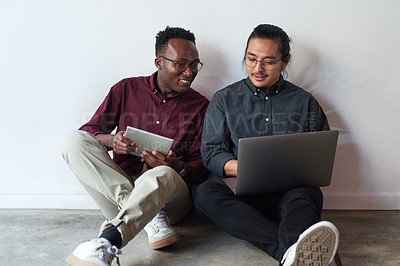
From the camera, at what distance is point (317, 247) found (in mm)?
1388

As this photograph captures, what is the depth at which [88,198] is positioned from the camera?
2.38m

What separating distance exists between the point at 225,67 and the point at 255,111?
0.37 metres

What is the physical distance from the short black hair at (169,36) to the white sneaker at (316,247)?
3.79 feet

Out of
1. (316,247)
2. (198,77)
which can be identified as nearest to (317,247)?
(316,247)

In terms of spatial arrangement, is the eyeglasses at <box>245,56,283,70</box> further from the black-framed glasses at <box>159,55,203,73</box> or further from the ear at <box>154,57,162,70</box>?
the ear at <box>154,57,162,70</box>

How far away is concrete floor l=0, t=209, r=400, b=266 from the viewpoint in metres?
1.74

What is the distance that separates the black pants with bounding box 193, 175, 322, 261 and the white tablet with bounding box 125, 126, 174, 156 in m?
0.24

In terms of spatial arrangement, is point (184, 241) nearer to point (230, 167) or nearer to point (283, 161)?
point (230, 167)

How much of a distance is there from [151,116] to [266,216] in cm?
79

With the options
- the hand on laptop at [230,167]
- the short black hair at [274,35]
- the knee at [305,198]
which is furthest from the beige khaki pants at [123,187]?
the short black hair at [274,35]

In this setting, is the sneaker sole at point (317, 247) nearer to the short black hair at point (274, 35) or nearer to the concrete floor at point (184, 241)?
the concrete floor at point (184, 241)

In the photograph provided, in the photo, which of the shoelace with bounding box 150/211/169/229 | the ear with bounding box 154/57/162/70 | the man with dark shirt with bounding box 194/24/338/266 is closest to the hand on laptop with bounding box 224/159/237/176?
the man with dark shirt with bounding box 194/24/338/266

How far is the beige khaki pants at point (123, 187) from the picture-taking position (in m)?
1.63

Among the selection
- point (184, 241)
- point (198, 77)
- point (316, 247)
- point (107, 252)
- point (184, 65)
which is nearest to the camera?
point (316, 247)
